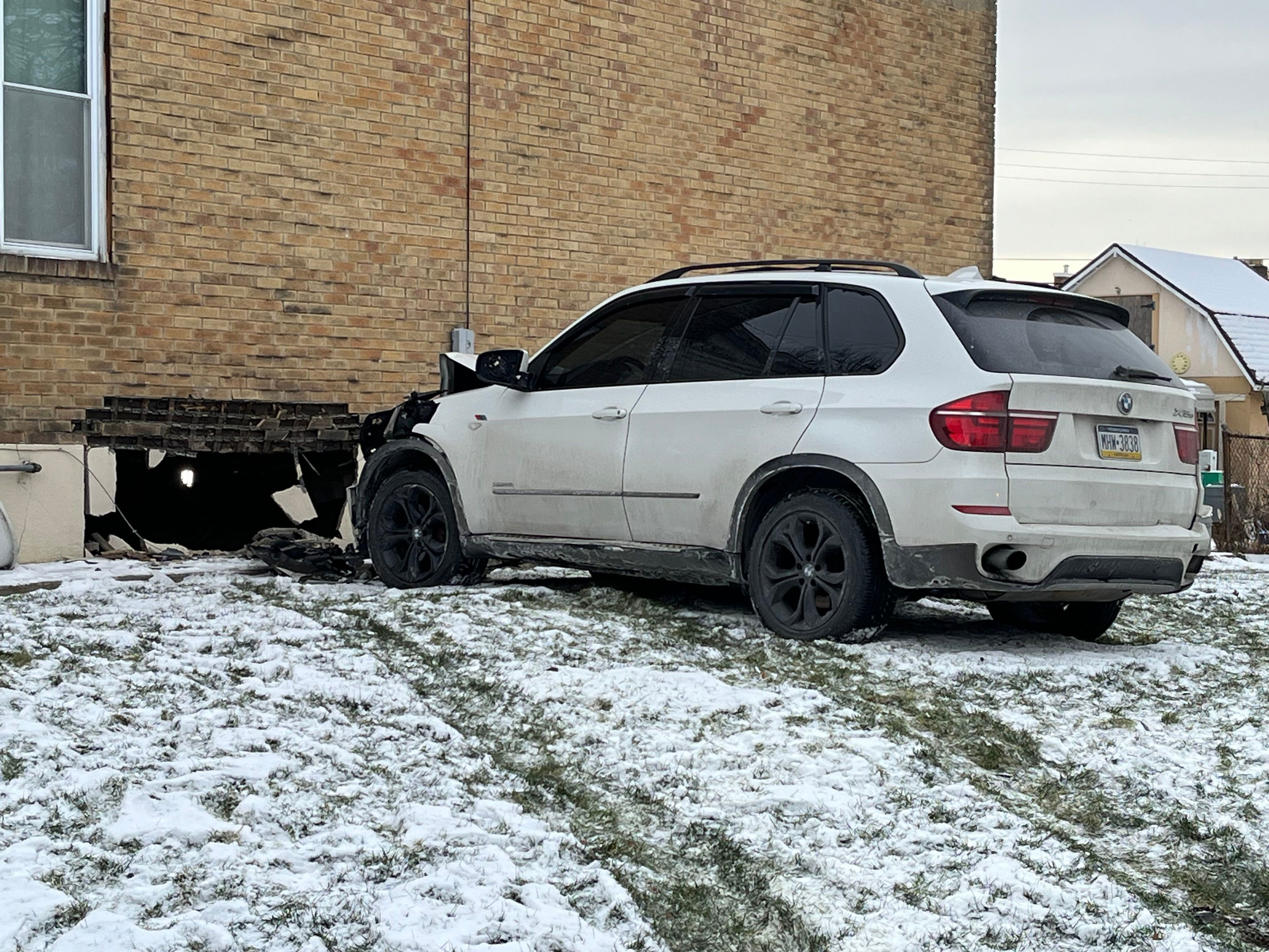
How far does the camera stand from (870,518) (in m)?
6.84

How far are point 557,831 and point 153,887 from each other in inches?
46.1

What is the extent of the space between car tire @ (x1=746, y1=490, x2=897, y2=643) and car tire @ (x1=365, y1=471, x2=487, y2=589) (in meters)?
2.05

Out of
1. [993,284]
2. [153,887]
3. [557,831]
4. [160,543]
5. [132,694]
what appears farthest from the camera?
[160,543]

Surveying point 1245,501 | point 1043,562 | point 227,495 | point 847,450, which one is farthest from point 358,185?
point 1245,501

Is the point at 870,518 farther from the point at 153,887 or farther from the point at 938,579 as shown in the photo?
the point at 153,887

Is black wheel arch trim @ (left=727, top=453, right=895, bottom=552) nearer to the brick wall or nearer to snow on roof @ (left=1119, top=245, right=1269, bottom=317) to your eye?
the brick wall

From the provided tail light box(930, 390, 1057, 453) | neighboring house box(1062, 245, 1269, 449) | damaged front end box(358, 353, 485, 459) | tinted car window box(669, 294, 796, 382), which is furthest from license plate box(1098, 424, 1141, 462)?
neighboring house box(1062, 245, 1269, 449)

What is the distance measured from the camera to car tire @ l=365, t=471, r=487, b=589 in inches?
342

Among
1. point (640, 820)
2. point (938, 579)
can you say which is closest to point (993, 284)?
point (938, 579)

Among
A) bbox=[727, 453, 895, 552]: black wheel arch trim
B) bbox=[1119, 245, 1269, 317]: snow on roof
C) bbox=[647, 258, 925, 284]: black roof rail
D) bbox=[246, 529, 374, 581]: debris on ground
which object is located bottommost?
bbox=[246, 529, 374, 581]: debris on ground

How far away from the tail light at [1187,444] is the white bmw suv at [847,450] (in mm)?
15

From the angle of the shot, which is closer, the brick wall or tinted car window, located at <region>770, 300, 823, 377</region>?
tinted car window, located at <region>770, 300, 823, 377</region>

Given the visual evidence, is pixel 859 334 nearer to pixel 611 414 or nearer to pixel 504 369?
pixel 611 414

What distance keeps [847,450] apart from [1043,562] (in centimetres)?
98
